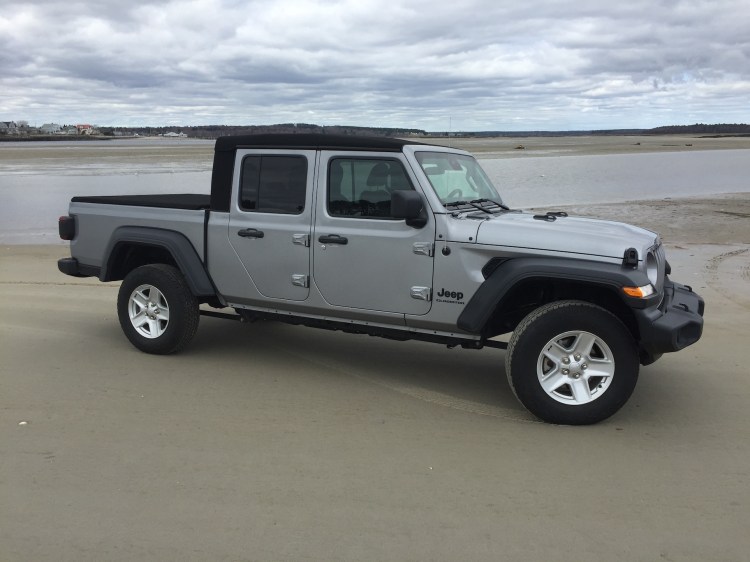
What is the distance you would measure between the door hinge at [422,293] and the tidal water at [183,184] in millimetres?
10941

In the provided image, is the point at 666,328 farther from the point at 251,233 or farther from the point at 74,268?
the point at 74,268

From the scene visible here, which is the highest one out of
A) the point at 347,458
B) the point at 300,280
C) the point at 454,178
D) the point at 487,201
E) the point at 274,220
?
the point at 454,178

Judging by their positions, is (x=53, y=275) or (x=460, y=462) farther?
(x=53, y=275)

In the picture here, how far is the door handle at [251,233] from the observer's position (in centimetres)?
548

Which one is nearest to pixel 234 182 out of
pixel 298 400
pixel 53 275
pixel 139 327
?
pixel 139 327

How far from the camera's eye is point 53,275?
9.89 metres

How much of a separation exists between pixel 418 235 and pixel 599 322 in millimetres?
1320

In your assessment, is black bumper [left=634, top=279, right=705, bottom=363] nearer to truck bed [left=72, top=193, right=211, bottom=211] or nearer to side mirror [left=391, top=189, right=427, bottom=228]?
side mirror [left=391, top=189, right=427, bottom=228]

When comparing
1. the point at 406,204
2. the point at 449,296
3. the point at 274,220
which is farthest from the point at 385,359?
the point at 406,204

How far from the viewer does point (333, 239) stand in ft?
16.9

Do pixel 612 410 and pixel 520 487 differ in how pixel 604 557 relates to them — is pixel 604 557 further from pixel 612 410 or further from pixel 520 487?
pixel 612 410

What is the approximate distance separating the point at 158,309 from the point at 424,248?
2.47 metres

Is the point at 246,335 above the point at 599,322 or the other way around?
the other way around

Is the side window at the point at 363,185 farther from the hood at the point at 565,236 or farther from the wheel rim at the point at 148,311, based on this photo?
the wheel rim at the point at 148,311
